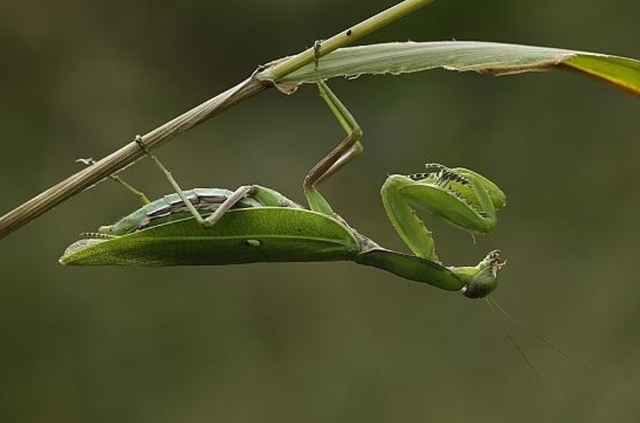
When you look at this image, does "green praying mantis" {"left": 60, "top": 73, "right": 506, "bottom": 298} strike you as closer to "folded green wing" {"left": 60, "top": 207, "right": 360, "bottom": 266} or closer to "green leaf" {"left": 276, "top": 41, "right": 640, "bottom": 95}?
"folded green wing" {"left": 60, "top": 207, "right": 360, "bottom": 266}

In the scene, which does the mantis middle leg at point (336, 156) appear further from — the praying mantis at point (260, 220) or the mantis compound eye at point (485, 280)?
the mantis compound eye at point (485, 280)

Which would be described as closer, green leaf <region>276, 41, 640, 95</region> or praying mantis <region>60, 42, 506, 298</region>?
green leaf <region>276, 41, 640, 95</region>

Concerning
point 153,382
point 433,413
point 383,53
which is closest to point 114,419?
point 153,382

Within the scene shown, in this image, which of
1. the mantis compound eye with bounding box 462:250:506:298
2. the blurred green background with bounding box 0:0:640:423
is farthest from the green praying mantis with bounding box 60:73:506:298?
the blurred green background with bounding box 0:0:640:423

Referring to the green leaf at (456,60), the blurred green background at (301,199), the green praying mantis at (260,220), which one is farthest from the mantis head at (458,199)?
the blurred green background at (301,199)

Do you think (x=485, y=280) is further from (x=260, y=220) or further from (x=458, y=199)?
(x=260, y=220)

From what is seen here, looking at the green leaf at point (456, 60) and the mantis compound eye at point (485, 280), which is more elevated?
the green leaf at point (456, 60)

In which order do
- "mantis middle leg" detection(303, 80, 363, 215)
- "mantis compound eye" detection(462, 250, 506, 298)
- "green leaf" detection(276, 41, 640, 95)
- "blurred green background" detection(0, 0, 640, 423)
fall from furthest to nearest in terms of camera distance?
"blurred green background" detection(0, 0, 640, 423) → "mantis compound eye" detection(462, 250, 506, 298) → "mantis middle leg" detection(303, 80, 363, 215) → "green leaf" detection(276, 41, 640, 95)

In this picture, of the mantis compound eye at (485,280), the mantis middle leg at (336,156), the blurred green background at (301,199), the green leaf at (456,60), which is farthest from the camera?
the blurred green background at (301,199)
